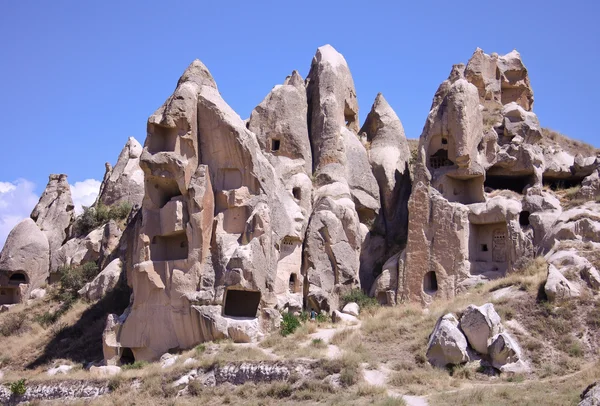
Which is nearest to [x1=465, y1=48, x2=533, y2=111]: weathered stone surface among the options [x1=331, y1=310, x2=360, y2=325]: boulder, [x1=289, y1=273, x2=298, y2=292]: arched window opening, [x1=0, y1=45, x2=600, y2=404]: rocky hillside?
[x1=0, y1=45, x2=600, y2=404]: rocky hillside

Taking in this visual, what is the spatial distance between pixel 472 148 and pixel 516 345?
1266 centimetres

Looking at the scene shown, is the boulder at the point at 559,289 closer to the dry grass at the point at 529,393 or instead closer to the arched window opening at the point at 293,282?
the dry grass at the point at 529,393

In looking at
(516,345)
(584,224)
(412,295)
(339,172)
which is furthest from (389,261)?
(516,345)

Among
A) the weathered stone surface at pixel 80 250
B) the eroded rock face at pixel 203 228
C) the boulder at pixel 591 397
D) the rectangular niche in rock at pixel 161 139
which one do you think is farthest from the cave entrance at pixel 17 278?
the boulder at pixel 591 397

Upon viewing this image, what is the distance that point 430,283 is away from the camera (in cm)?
3164

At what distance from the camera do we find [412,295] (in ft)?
102

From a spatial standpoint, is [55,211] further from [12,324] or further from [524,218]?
[524,218]

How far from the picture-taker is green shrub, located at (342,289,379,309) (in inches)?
1209

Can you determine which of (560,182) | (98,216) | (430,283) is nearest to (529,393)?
(430,283)

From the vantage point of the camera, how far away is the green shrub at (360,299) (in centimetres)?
3071

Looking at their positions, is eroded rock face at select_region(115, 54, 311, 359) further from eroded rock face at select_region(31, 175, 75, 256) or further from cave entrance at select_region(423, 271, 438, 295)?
eroded rock face at select_region(31, 175, 75, 256)

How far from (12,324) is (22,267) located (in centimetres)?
446

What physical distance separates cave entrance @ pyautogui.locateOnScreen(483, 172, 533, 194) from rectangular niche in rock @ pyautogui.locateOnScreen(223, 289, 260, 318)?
1099 centimetres

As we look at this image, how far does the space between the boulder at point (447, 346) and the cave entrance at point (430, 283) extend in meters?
8.75
